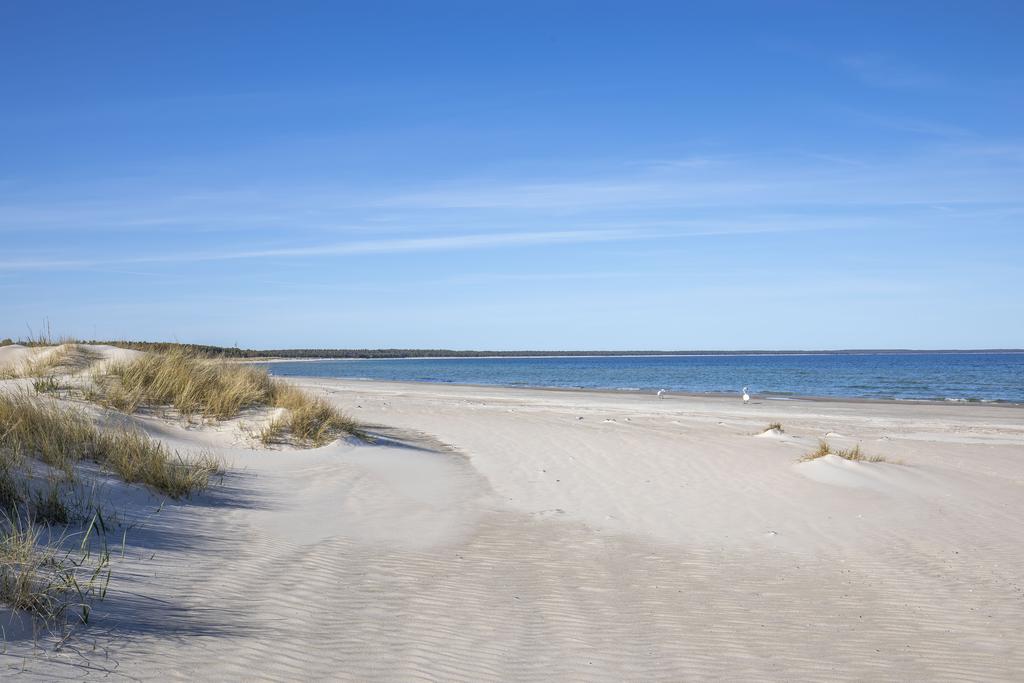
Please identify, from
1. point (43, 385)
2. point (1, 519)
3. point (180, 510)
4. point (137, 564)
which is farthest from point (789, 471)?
point (43, 385)

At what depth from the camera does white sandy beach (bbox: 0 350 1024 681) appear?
455 centimetres

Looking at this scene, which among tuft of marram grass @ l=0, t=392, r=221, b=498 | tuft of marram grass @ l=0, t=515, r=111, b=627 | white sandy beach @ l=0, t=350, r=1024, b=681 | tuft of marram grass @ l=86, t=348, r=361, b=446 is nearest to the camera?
tuft of marram grass @ l=0, t=515, r=111, b=627

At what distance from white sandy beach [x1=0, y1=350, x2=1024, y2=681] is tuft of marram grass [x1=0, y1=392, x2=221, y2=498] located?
1.19 feet

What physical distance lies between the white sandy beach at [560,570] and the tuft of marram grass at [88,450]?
363mm

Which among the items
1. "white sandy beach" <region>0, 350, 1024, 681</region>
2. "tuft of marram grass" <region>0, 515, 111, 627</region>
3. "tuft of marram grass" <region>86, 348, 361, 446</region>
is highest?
"tuft of marram grass" <region>86, 348, 361, 446</region>

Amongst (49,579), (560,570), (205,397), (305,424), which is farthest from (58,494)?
(205,397)

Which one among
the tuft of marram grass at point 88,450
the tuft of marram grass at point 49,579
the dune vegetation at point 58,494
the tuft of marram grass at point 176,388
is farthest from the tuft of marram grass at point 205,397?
the tuft of marram grass at point 49,579

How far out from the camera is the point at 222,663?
13.1ft

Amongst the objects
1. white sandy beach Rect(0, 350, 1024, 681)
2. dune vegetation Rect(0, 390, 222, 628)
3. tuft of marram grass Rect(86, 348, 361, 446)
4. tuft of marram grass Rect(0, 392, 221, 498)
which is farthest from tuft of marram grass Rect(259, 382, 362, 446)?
tuft of marram grass Rect(0, 392, 221, 498)

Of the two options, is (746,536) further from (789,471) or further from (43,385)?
(43,385)

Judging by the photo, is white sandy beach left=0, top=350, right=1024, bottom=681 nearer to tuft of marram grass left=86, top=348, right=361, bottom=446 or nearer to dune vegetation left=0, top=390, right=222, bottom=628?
dune vegetation left=0, top=390, right=222, bottom=628

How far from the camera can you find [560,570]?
6828mm

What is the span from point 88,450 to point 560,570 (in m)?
5.34

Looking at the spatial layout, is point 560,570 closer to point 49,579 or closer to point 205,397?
point 49,579
